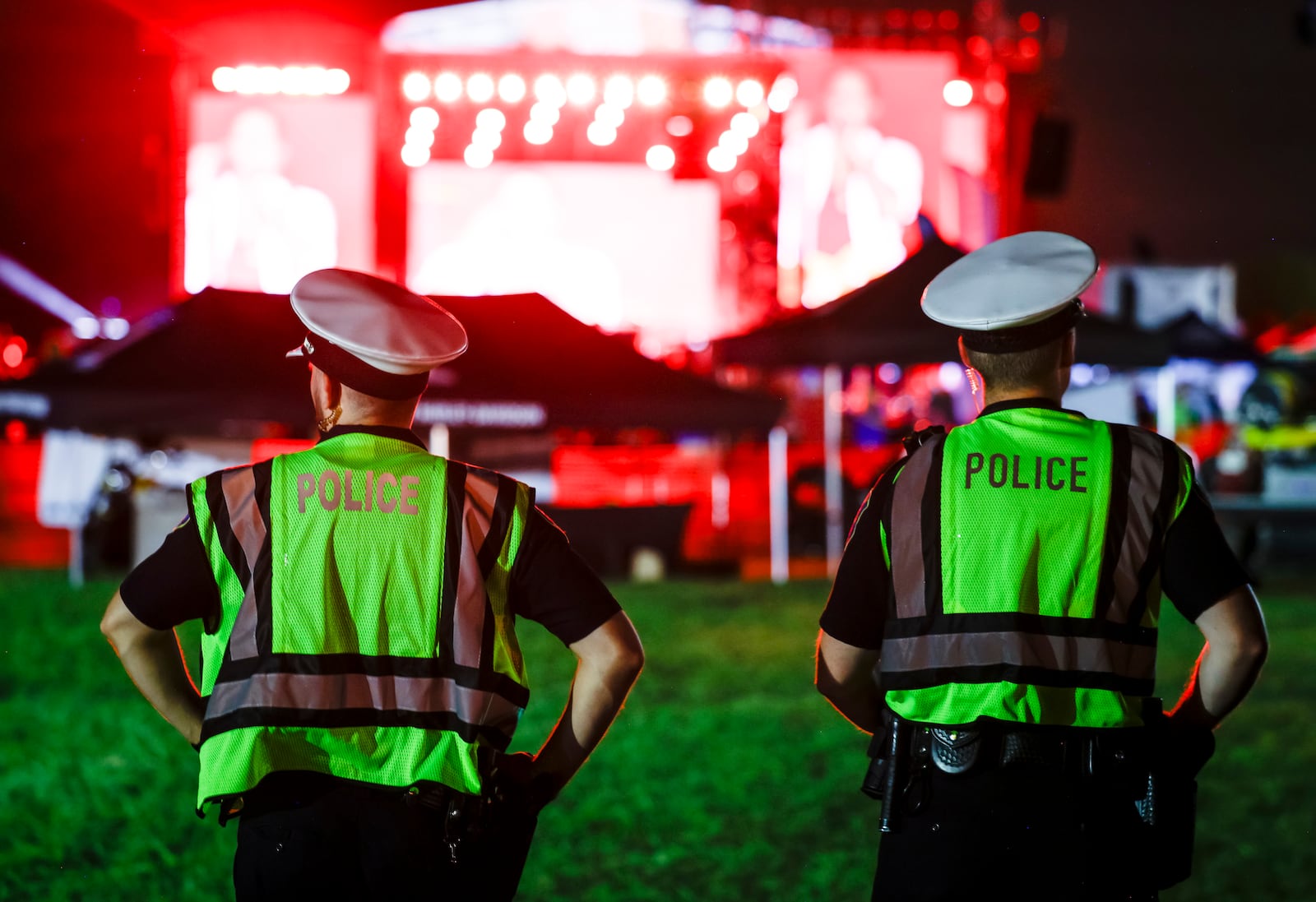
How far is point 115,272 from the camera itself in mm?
20438

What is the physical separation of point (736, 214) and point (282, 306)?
59.1 feet

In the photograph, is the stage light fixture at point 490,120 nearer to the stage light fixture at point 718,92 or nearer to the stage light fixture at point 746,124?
the stage light fixture at point 718,92

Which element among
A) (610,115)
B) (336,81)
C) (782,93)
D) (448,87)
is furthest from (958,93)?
(336,81)

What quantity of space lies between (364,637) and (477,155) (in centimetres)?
2036

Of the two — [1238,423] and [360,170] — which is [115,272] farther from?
[1238,423]

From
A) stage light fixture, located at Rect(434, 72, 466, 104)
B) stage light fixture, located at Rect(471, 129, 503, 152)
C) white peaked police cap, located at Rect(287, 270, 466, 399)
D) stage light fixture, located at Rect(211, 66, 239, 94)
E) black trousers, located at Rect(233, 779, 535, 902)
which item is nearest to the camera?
black trousers, located at Rect(233, 779, 535, 902)

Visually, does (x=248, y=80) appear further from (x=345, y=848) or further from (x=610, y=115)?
(x=345, y=848)

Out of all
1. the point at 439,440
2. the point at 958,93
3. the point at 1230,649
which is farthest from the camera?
the point at 958,93

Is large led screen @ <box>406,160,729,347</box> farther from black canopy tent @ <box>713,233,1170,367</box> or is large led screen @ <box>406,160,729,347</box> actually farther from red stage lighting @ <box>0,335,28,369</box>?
black canopy tent @ <box>713,233,1170,367</box>

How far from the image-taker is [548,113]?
855 inches

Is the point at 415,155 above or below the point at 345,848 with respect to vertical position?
above

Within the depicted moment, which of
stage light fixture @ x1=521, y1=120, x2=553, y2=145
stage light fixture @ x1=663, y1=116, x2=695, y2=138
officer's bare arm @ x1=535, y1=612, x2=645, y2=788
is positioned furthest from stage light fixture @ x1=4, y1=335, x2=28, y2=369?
officer's bare arm @ x1=535, y1=612, x2=645, y2=788

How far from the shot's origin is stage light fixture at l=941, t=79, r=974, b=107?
76.2 ft

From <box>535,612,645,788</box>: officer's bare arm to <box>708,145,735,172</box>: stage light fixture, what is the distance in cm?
2020
